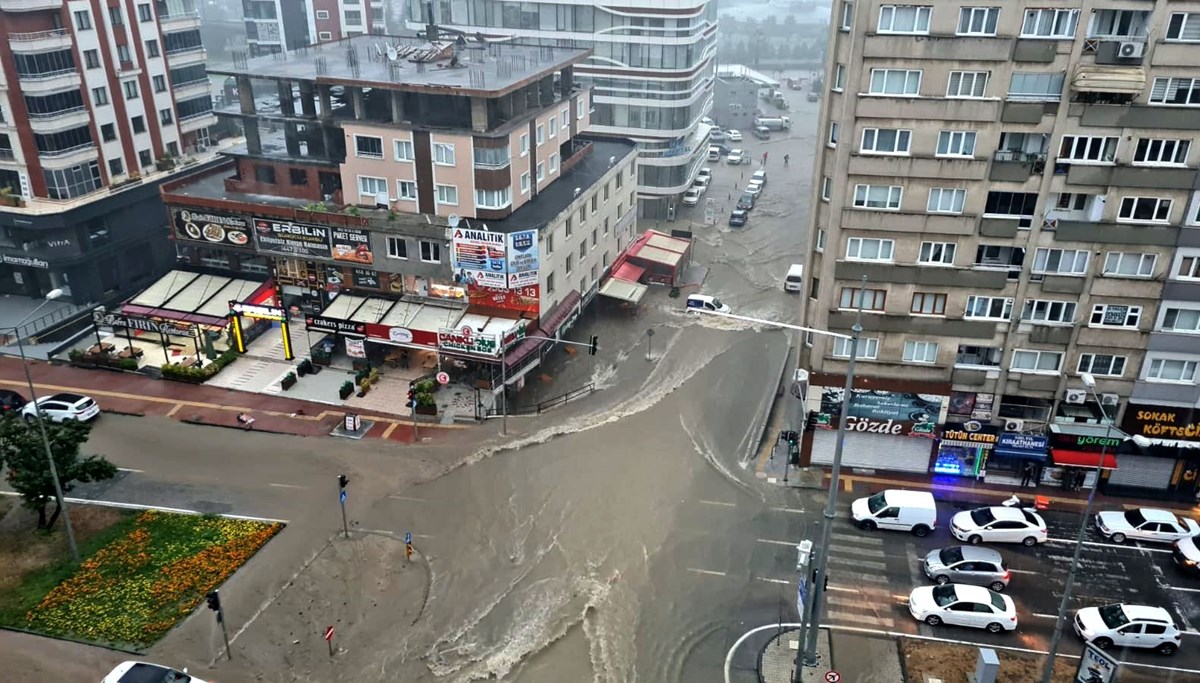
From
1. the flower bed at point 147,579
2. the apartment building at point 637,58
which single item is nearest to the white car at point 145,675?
the flower bed at point 147,579

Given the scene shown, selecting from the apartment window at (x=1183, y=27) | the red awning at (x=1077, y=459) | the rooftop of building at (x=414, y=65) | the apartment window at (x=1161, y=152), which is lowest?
the red awning at (x=1077, y=459)

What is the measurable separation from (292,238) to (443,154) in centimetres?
1198

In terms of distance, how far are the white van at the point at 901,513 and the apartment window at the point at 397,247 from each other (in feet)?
106

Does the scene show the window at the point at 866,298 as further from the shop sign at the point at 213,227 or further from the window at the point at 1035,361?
the shop sign at the point at 213,227

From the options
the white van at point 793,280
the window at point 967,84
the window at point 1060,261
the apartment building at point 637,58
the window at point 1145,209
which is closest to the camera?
the window at point 967,84

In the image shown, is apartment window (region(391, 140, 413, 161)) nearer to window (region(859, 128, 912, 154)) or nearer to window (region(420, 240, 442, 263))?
window (region(420, 240, 442, 263))

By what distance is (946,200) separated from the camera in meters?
41.2

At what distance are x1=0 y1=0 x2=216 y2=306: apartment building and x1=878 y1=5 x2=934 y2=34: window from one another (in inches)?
2210

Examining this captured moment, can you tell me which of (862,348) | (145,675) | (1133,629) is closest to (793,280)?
(862,348)

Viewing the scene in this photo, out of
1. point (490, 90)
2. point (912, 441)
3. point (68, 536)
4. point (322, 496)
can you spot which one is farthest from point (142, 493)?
point (912, 441)

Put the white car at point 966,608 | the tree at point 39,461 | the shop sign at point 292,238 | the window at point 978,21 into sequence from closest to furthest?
the white car at point 966,608
the window at point 978,21
the tree at point 39,461
the shop sign at point 292,238

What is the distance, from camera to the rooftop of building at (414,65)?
53594 millimetres

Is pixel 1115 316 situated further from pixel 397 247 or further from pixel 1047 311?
pixel 397 247

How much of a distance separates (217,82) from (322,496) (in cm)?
12247
